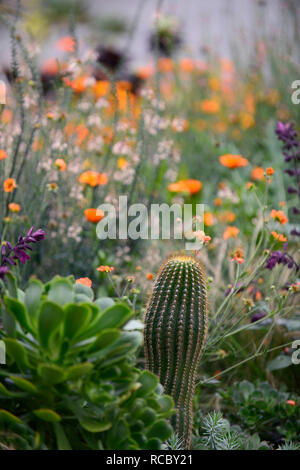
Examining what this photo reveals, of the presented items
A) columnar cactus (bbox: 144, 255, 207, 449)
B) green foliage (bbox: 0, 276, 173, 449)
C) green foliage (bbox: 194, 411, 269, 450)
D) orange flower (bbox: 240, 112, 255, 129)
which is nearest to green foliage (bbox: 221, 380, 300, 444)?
green foliage (bbox: 194, 411, 269, 450)

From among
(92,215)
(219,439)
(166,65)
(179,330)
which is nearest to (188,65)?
(166,65)

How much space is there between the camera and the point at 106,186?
272 cm

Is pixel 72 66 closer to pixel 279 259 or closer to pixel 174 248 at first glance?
pixel 174 248

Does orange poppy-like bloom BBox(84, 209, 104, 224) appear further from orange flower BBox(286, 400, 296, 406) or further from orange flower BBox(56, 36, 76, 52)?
orange flower BBox(286, 400, 296, 406)

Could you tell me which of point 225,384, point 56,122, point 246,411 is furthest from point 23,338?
point 56,122

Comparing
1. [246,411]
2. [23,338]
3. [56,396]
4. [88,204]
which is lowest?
[246,411]

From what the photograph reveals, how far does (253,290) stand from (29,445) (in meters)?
1.25

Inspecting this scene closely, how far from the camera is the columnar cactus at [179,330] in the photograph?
5.17ft

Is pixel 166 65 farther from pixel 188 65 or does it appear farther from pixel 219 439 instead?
pixel 219 439

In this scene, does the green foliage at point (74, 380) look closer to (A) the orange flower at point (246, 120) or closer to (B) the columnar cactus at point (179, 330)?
(B) the columnar cactus at point (179, 330)

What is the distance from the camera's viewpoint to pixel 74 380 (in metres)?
1.27

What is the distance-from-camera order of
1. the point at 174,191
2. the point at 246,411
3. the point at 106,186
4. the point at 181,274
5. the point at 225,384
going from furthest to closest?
the point at 174,191
the point at 106,186
the point at 225,384
the point at 246,411
the point at 181,274

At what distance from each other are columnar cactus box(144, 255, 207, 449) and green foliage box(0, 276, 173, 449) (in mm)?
238

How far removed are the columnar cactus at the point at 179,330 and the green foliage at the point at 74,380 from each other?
0.78ft
